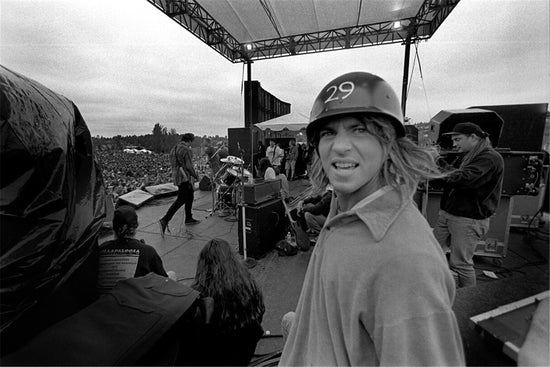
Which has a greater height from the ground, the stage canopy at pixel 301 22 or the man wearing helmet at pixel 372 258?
the stage canopy at pixel 301 22

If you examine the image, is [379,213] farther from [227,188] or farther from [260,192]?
[227,188]

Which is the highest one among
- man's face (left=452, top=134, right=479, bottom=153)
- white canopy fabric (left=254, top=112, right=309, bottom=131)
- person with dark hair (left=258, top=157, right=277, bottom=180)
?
white canopy fabric (left=254, top=112, right=309, bottom=131)

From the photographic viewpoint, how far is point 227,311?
1.64m

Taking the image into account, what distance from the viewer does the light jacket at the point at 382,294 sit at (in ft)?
2.09

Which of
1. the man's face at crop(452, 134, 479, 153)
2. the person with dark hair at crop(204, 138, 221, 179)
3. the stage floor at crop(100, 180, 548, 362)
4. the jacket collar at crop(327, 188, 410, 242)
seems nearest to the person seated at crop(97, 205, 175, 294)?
the stage floor at crop(100, 180, 548, 362)

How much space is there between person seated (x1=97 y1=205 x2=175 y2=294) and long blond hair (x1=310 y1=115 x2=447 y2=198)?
1.82 meters

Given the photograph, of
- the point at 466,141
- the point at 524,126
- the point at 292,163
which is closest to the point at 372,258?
the point at 466,141

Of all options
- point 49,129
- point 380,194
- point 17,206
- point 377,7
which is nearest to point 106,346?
point 17,206

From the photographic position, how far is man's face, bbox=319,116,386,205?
0.91 meters

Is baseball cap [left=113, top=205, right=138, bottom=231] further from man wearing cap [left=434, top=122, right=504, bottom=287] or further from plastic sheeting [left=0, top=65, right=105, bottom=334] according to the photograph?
man wearing cap [left=434, top=122, right=504, bottom=287]

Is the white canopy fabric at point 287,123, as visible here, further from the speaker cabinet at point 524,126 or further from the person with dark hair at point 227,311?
the person with dark hair at point 227,311

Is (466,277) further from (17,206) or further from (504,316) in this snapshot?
(17,206)

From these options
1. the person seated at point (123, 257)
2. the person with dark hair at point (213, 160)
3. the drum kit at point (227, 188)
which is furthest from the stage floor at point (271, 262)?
the person with dark hair at point (213, 160)

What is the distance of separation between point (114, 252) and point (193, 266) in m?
2.04
